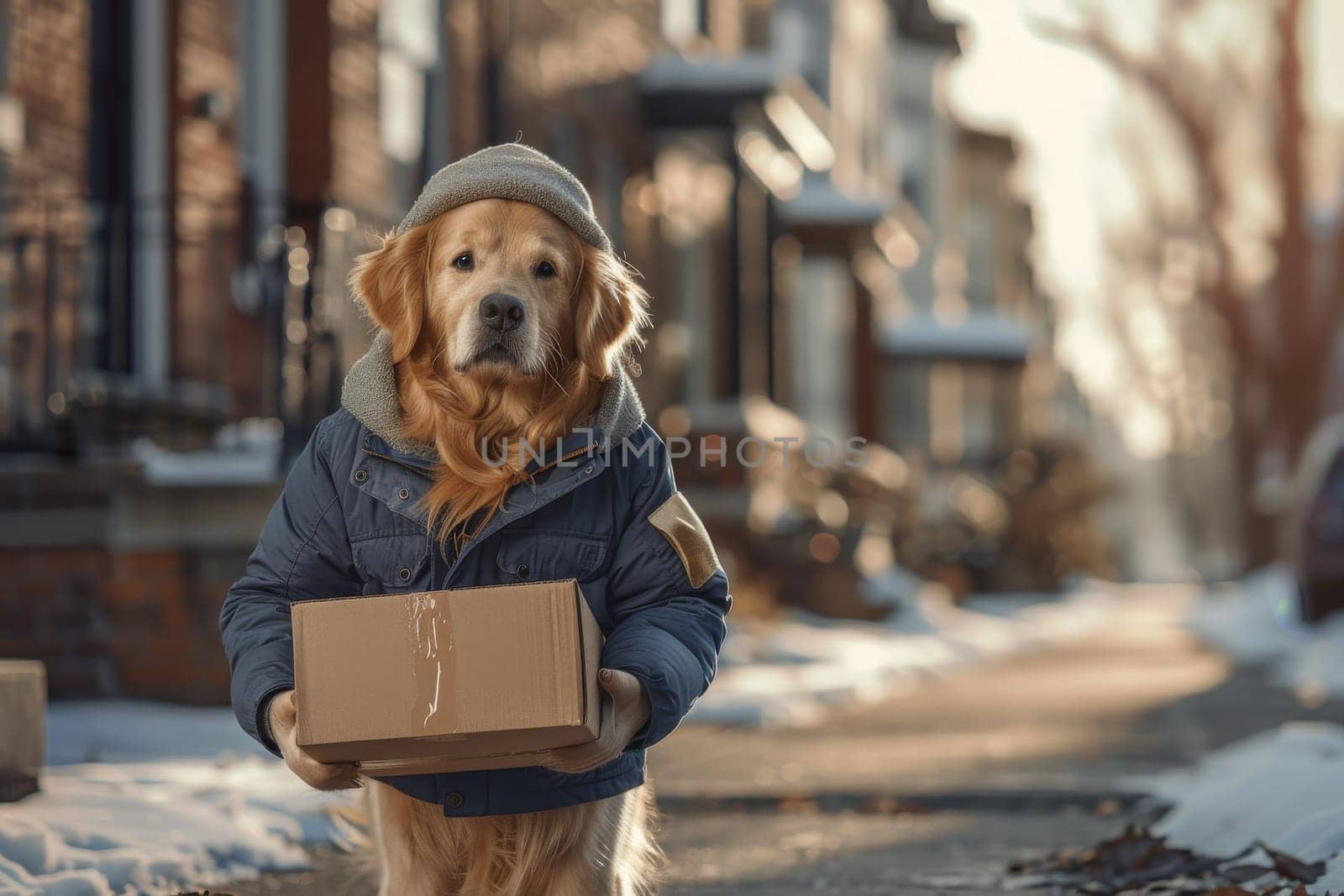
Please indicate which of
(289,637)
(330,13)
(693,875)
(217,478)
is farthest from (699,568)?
(330,13)

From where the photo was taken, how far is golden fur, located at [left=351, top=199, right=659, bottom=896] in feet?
11.2

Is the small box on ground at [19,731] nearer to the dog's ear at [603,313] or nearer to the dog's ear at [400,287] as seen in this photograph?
the dog's ear at [400,287]

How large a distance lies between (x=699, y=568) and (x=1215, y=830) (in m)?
3.12

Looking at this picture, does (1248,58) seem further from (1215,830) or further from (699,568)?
(699,568)

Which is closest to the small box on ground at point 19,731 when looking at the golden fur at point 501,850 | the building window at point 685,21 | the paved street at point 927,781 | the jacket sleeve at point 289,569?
the paved street at point 927,781

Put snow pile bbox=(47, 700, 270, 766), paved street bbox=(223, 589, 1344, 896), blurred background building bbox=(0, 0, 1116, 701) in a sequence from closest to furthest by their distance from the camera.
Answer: paved street bbox=(223, 589, 1344, 896) → snow pile bbox=(47, 700, 270, 766) → blurred background building bbox=(0, 0, 1116, 701)

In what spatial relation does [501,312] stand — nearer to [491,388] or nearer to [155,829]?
[491,388]

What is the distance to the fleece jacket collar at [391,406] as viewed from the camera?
3.51 m

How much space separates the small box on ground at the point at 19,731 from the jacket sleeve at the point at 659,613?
2.68 metres

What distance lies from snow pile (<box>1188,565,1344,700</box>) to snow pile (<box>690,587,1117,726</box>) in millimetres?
1604

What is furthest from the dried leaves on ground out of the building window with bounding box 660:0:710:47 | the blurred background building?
the building window with bounding box 660:0:710:47

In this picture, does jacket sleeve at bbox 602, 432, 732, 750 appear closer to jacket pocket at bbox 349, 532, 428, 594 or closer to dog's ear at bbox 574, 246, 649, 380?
dog's ear at bbox 574, 246, 649, 380

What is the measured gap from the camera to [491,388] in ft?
11.5

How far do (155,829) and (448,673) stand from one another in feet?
8.75
